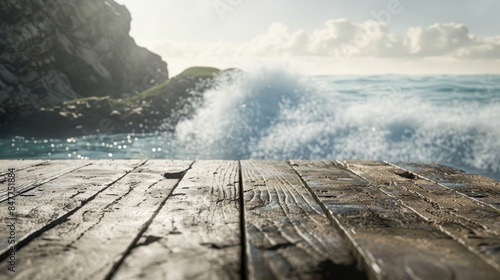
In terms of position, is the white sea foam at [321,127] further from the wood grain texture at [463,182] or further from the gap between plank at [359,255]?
the gap between plank at [359,255]

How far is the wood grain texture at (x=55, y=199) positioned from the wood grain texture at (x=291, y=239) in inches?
33.1

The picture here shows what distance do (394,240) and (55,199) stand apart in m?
1.67

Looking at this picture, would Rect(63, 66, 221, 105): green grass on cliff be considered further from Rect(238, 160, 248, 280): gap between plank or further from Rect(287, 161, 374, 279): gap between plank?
Rect(287, 161, 374, 279): gap between plank

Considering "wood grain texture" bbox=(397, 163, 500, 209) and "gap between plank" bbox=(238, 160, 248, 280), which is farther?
"wood grain texture" bbox=(397, 163, 500, 209)

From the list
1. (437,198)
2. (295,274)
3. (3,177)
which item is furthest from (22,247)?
(437,198)

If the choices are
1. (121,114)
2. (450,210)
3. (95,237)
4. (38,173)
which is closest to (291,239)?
(95,237)

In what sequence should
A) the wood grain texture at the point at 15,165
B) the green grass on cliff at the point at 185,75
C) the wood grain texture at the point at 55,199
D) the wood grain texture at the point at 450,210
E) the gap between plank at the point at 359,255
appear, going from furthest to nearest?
1. the green grass on cliff at the point at 185,75
2. the wood grain texture at the point at 15,165
3. the wood grain texture at the point at 55,199
4. the wood grain texture at the point at 450,210
5. the gap between plank at the point at 359,255

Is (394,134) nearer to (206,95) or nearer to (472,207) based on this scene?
(206,95)

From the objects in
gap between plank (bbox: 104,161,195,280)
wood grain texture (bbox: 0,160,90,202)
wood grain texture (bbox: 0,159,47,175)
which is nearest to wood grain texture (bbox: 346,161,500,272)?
gap between plank (bbox: 104,161,195,280)

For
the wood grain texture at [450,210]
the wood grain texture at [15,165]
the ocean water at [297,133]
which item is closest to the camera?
the wood grain texture at [450,210]

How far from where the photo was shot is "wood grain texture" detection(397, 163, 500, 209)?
220 cm

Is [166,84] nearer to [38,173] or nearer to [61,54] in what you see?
[61,54]

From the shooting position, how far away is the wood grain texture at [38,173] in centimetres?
235

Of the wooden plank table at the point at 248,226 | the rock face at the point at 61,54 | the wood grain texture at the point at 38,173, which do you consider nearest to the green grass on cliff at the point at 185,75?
the rock face at the point at 61,54
